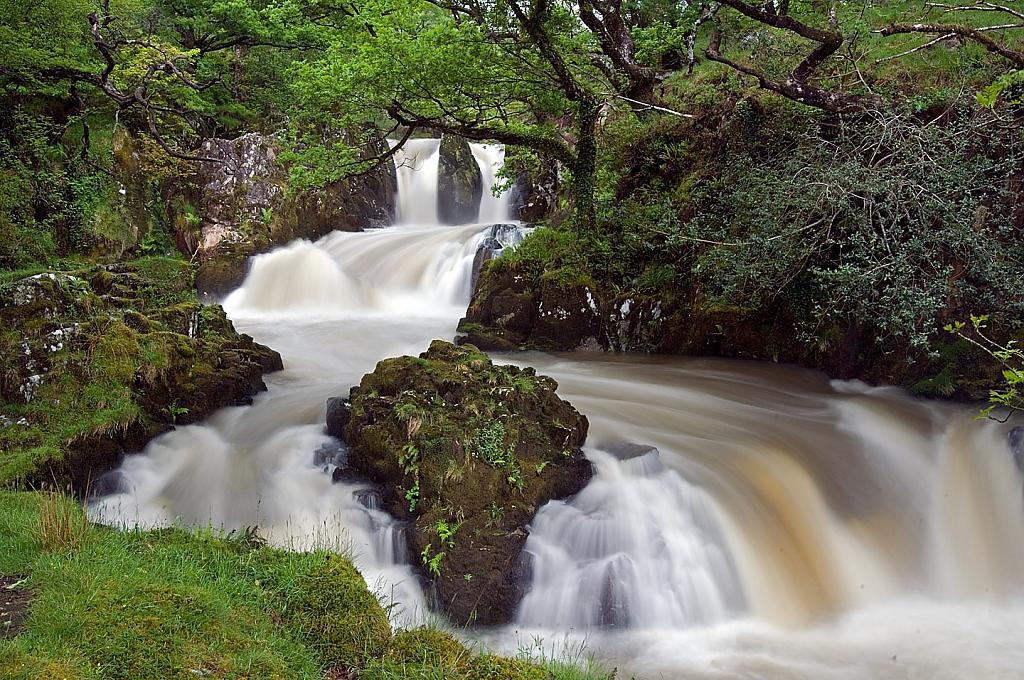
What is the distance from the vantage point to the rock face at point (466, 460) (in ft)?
17.9

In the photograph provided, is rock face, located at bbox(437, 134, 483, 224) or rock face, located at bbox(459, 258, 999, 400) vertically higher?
rock face, located at bbox(437, 134, 483, 224)

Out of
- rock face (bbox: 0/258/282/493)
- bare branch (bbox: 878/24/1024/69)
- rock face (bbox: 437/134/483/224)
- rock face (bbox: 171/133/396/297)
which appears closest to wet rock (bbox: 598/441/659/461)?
rock face (bbox: 0/258/282/493)

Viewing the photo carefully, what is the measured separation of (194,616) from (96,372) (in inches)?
192

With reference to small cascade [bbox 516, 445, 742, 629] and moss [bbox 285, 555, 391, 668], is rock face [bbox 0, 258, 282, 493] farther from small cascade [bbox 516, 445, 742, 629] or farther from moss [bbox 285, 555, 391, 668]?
small cascade [bbox 516, 445, 742, 629]

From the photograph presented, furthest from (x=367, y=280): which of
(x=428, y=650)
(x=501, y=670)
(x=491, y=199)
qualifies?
(x=501, y=670)

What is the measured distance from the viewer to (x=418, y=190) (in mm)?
20609

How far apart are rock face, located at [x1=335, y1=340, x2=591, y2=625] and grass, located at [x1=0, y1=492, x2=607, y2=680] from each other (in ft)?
4.68

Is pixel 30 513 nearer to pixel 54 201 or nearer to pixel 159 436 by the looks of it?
pixel 159 436

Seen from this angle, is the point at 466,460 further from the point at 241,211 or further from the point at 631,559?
the point at 241,211

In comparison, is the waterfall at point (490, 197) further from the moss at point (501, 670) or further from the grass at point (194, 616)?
the moss at point (501, 670)

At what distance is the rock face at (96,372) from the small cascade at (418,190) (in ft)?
37.8

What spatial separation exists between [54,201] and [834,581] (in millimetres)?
14535

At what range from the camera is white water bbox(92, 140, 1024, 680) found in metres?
5.17

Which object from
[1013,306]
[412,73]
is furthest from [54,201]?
[1013,306]
